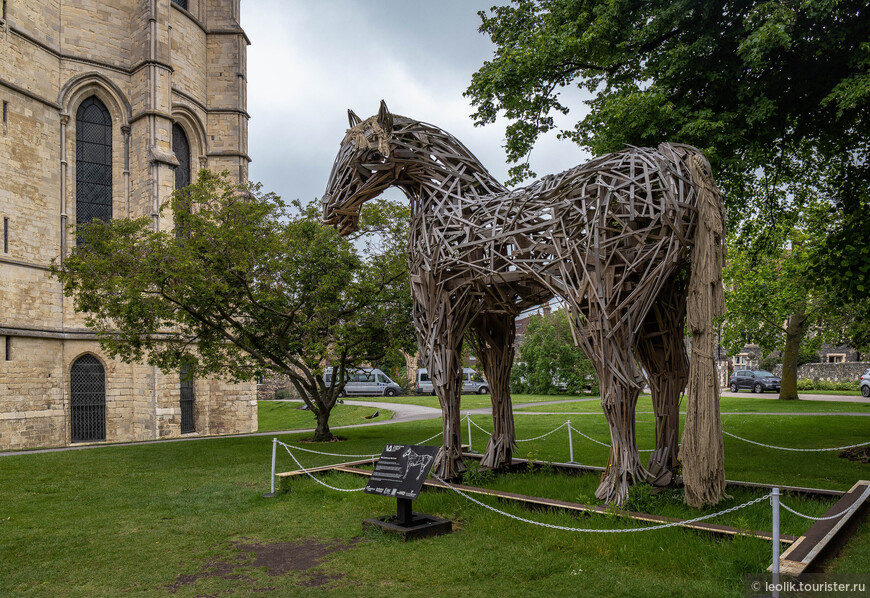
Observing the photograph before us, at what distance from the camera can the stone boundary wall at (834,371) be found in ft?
135

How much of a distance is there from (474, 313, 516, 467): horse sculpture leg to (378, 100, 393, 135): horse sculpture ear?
3093mm

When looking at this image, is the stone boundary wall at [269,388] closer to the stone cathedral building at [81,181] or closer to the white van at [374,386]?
the white van at [374,386]

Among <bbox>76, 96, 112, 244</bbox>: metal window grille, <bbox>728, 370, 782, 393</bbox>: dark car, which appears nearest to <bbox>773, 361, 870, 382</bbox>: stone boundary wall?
<bbox>728, 370, 782, 393</bbox>: dark car

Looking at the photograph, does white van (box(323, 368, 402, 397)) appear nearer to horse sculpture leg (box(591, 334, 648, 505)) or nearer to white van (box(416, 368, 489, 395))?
white van (box(416, 368, 489, 395))

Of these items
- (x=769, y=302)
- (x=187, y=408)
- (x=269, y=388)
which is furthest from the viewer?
(x=269, y=388)

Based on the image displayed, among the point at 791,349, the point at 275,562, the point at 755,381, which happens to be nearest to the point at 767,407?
the point at 791,349

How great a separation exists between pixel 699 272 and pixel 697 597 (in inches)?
117

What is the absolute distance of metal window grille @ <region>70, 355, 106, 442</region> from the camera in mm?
21172

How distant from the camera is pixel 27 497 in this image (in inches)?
371

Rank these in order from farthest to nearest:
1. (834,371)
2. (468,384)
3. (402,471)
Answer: (834,371)
(468,384)
(402,471)

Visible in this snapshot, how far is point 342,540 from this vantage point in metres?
6.55

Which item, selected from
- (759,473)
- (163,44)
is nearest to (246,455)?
(759,473)

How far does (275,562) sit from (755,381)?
37743 millimetres

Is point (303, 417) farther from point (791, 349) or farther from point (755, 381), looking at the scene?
point (755, 381)
